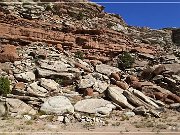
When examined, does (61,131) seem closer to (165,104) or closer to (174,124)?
(174,124)

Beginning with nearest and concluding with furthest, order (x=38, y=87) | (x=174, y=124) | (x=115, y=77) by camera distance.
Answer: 1. (x=174, y=124)
2. (x=38, y=87)
3. (x=115, y=77)

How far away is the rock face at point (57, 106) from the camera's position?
23275 mm

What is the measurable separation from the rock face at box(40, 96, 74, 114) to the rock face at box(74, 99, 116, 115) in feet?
2.07

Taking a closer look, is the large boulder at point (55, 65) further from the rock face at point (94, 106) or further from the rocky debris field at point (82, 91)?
the rock face at point (94, 106)

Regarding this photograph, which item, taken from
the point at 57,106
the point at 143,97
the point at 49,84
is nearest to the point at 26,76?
the point at 49,84

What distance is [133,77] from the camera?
3169 cm

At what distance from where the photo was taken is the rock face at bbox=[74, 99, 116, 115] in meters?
23.8

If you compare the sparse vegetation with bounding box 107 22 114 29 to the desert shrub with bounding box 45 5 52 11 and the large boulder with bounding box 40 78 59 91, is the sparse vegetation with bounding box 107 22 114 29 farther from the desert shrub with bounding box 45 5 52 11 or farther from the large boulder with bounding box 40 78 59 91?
the large boulder with bounding box 40 78 59 91

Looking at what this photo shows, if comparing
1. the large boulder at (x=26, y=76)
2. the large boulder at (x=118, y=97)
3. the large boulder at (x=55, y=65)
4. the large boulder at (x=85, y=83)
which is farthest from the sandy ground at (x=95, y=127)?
the large boulder at (x=55, y=65)

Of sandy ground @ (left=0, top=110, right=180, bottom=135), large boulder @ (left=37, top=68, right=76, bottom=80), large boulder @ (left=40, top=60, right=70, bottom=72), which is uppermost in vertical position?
large boulder @ (left=40, top=60, right=70, bottom=72)

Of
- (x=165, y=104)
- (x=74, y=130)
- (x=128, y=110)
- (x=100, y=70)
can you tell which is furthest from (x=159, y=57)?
(x=74, y=130)

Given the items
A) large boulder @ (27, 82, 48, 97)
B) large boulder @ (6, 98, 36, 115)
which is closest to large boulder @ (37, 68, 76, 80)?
large boulder @ (27, 82, 48, 97)

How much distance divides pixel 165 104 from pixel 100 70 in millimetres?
7246

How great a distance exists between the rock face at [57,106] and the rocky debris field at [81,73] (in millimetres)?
66
